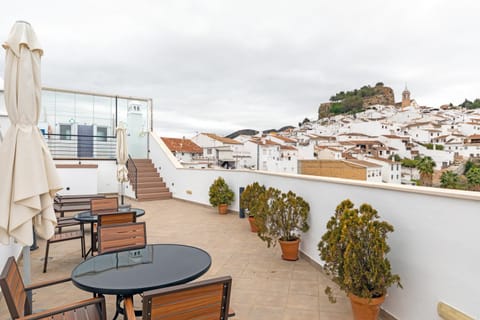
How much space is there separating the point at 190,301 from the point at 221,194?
22.3 feet

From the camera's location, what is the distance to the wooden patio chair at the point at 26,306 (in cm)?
188

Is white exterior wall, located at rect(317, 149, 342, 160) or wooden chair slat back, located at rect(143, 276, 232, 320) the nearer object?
wooden chair slat back, located at rect(143, 276, 232, 320)

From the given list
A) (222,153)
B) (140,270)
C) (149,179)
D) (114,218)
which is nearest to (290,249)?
(140,270)

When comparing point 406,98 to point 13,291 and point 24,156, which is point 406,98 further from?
point 13,291

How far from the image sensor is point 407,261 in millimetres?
2787

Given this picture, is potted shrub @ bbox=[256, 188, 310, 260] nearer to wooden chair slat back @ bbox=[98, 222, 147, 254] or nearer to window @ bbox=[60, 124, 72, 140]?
wooden chair slat back @ bbox=[98, 222, 147, 254]

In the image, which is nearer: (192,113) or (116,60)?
(116,60)

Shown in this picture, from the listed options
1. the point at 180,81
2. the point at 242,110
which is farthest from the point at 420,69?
the point at 180,81

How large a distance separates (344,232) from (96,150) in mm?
12920

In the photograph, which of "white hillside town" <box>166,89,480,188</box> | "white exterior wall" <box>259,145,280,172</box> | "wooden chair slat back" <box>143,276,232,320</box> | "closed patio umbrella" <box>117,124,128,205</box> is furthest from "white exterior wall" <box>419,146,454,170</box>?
"wooden chair slat back" <box>143,276,232,320</box>

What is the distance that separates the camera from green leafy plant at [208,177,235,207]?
27.9 feet

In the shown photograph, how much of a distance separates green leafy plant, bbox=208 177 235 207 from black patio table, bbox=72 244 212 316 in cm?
536

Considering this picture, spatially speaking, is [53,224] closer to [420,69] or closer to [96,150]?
[96,150]

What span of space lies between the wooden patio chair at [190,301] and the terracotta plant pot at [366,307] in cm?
157
